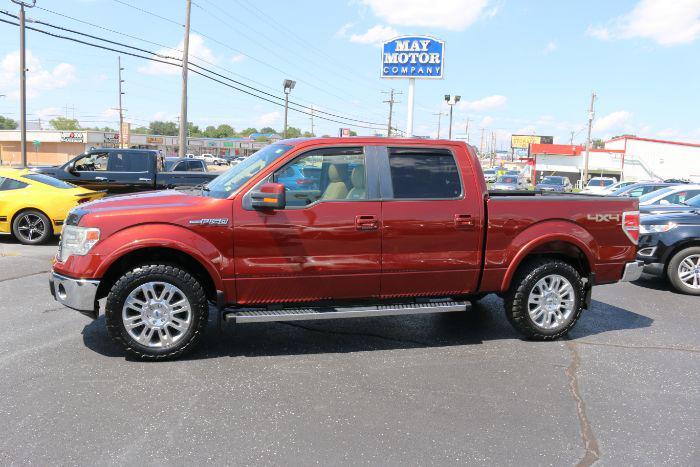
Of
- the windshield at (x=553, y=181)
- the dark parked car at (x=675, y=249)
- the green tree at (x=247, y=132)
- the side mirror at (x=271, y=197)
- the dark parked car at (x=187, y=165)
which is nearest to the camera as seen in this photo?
the side mirror at (x=271, y=197)

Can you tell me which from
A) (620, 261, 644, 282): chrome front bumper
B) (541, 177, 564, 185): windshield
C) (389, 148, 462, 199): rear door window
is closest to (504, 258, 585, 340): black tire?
(620, 261, 644, 282): chrome front bumper

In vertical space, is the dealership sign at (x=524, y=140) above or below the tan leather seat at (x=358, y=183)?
above

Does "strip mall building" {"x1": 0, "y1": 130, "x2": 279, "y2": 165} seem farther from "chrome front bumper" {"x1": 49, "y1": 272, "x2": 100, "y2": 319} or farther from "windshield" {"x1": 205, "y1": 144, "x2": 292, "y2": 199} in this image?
"chrome front bumper" {"x1": 49, "y1": 272, "x2": 100, "y2": 319}

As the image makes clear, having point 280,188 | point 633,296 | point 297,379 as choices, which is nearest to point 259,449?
point 297,379

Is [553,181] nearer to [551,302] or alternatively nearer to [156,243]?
[551,302]

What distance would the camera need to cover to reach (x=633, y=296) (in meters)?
7.64

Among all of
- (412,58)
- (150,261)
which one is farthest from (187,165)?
(150,261)

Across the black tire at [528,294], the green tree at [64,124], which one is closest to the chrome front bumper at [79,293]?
the black tire at [528,294]

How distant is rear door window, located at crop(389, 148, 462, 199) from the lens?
16.2 ft

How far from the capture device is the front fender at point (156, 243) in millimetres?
4359

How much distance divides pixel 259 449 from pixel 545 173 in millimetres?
70607

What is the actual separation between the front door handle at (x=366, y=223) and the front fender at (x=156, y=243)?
4.00 feet

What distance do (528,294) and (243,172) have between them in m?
3.00

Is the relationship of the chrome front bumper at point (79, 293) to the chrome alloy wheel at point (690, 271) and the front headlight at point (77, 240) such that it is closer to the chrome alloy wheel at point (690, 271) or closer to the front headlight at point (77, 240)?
the front headlight at point (77, 240)
